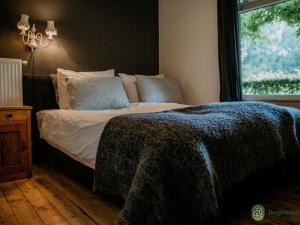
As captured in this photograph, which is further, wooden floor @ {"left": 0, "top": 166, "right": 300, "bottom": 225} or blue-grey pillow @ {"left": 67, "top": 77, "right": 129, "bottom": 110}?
blue-grey pillow @ {"left": 67, "top": 77, "right": 129, "bottom": 110}

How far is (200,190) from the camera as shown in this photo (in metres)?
1.22

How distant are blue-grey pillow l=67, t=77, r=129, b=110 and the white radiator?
50 cm

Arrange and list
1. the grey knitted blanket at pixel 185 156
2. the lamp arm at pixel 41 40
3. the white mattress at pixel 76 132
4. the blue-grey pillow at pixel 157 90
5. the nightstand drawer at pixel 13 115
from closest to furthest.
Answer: the grey knitted blanket at pixel 185 156, the white mattress at pixel 76 132, the nightstand drawer at pixel 13 115, the lamp arm at pixel 41 40, the blue-grey pillow at pixel 157 90

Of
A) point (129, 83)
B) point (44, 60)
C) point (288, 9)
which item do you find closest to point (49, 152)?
point (44, 60)

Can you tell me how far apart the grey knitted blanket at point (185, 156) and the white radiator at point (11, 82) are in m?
1.52

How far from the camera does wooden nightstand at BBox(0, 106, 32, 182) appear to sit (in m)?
2.28

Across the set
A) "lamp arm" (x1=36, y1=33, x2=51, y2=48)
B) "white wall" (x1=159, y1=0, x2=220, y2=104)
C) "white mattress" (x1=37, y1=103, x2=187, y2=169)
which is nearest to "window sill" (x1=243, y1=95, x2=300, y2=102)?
"white wall" (x1=159, y1=0, x2=220, y2=104)

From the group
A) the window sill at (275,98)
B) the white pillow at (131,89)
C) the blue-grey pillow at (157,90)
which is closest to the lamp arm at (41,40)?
the white pillow at (131,89)

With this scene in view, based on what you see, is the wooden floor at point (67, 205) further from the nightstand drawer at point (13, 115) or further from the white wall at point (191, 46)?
the white wall at point (191, 46)

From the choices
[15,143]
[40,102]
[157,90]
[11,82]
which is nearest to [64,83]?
[40,102]

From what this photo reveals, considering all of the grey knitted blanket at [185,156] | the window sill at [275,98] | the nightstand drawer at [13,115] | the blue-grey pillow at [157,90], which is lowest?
the grey knitted blanket at [185,156]

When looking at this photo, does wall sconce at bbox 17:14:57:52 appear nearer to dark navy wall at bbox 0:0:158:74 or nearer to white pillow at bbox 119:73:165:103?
dark navy wall at bbox 0:0:158:74

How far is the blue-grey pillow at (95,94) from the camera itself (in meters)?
2.64

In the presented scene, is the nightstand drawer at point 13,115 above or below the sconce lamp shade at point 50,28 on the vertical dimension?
below
